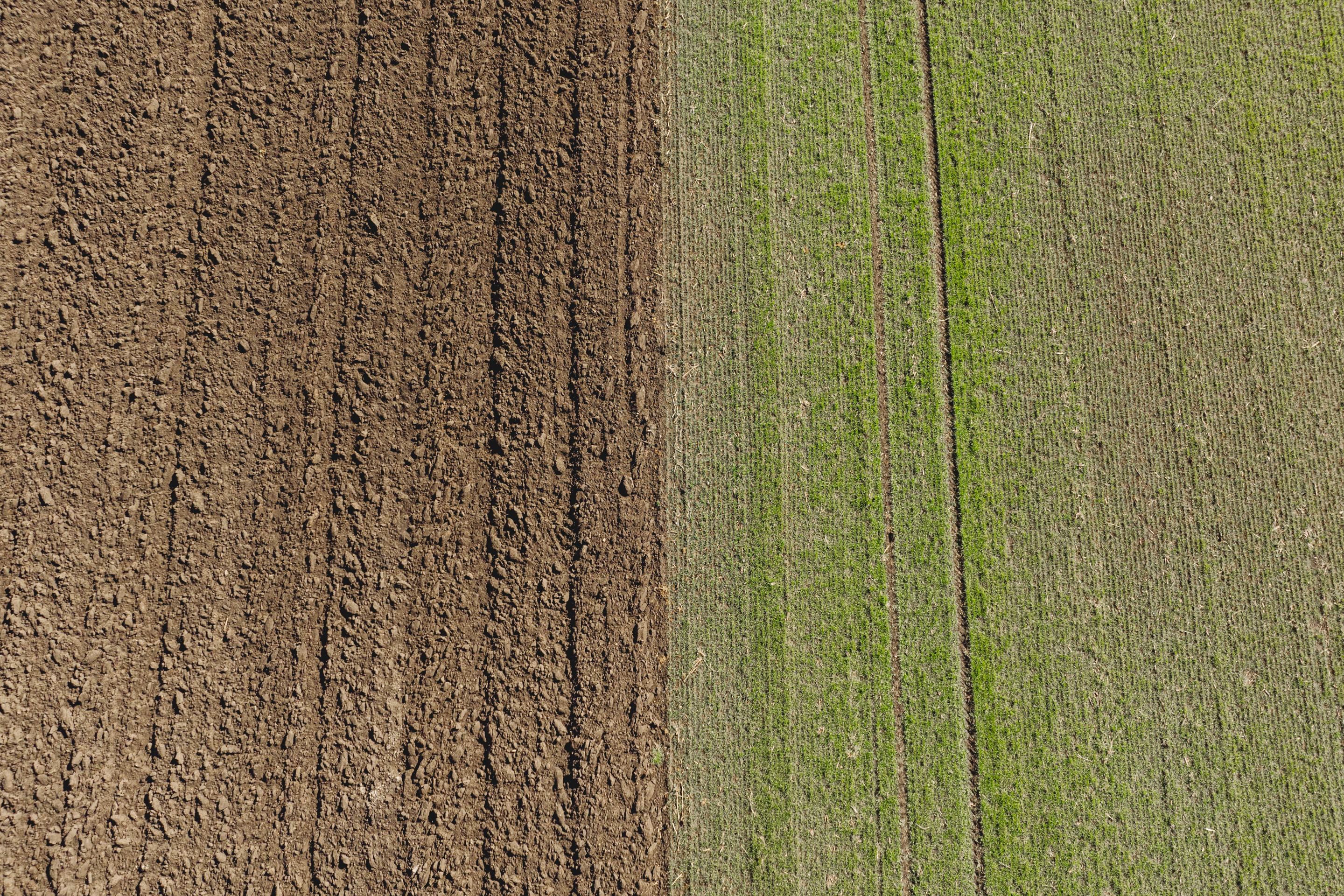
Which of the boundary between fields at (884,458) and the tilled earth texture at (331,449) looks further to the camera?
the boundary between fields at (884,458)

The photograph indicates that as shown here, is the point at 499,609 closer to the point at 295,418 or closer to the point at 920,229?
the point at 295,418

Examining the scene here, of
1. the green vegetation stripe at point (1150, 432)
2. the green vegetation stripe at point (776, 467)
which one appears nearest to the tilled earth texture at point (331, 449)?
the green vegetation stripe at point (776, 467)

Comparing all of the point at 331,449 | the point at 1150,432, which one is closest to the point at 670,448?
the point at 331,449

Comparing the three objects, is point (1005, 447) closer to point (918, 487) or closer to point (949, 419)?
point (949, 419)

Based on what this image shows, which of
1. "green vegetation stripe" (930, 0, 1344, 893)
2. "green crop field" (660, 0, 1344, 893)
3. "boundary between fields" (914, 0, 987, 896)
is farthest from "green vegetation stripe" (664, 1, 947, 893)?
"green vegetation stripe" (930, 0, 1344, 893)

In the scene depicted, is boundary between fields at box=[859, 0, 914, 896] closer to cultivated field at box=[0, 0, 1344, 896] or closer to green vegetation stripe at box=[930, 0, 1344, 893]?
cultivated field at box=[0, 0, 1344, 896]

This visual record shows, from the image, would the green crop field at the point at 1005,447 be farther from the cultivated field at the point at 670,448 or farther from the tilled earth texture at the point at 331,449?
the tilled earth texture at the point at 331,449

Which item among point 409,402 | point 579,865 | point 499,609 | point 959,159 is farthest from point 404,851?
point 959,159
